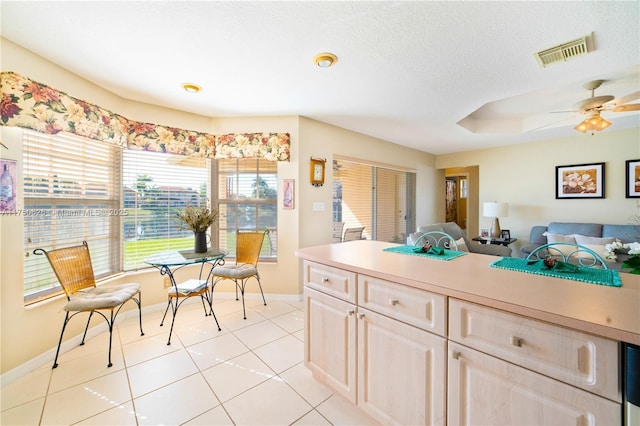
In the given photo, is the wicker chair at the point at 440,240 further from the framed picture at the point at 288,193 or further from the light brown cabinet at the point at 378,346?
the framed picture at the point at 288,193

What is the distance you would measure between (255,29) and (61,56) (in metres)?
1.63

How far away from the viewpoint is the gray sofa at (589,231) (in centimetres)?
349

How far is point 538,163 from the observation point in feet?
14.8

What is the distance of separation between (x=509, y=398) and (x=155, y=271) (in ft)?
10.9

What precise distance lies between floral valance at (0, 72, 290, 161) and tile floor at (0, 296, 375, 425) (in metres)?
1.87

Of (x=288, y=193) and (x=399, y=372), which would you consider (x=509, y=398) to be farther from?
(x=288, y=193)

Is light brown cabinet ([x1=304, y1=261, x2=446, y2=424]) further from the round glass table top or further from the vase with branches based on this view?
the vase with branches

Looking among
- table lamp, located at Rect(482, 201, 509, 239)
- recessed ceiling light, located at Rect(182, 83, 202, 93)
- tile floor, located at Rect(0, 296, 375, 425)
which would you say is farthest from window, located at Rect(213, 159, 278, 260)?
table lamp, located at Rect(482, 201, 509, 239)

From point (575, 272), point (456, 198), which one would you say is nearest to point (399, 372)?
point (575, 272)

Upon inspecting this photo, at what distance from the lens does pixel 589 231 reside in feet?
12.6

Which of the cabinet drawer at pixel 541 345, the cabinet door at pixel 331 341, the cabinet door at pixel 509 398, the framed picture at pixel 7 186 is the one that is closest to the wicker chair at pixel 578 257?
the cabinet drawer at pixel 541 345

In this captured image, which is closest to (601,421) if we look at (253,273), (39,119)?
(253,273)

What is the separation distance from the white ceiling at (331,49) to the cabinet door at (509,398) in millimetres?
1845

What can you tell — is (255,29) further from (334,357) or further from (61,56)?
(334,357)
